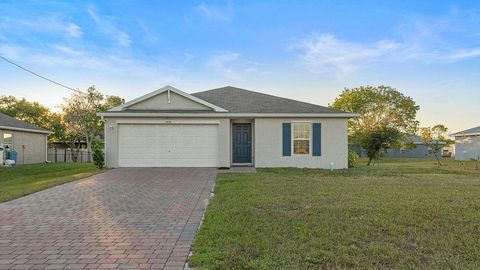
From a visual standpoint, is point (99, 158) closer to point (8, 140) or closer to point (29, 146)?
point (8, 140)

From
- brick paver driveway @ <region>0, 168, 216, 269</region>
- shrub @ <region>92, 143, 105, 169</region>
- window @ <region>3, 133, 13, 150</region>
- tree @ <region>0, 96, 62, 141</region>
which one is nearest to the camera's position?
brick paver driveway @ <region>0, 168, 216, 269</region>

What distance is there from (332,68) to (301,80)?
2.17 m

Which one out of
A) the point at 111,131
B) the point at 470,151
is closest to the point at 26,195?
the point at 111,131

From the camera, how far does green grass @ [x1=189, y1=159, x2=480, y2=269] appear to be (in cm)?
408

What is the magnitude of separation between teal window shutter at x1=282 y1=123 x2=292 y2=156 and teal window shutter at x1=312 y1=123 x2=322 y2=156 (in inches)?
44.6

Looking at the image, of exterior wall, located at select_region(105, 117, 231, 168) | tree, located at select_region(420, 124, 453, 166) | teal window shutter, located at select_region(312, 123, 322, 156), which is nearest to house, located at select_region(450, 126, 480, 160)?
tree, located at select_region(420, 124, 453, 166)

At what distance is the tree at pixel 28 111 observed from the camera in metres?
37.2

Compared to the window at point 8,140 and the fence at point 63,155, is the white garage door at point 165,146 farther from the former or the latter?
the fence at point 63,155

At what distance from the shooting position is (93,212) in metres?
6.95

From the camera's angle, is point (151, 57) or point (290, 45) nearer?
point (290, 45)

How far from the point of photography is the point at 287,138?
16.4 metres

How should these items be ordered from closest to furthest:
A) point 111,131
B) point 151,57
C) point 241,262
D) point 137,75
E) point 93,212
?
point 241,262
point 93,212
point 111,131
point 151,57
point 137,75

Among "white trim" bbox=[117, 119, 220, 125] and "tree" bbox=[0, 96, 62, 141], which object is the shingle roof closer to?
"white trim" bbox=[117, 119, 220, 125]

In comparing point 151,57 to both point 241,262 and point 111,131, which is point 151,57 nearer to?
point 111,131
